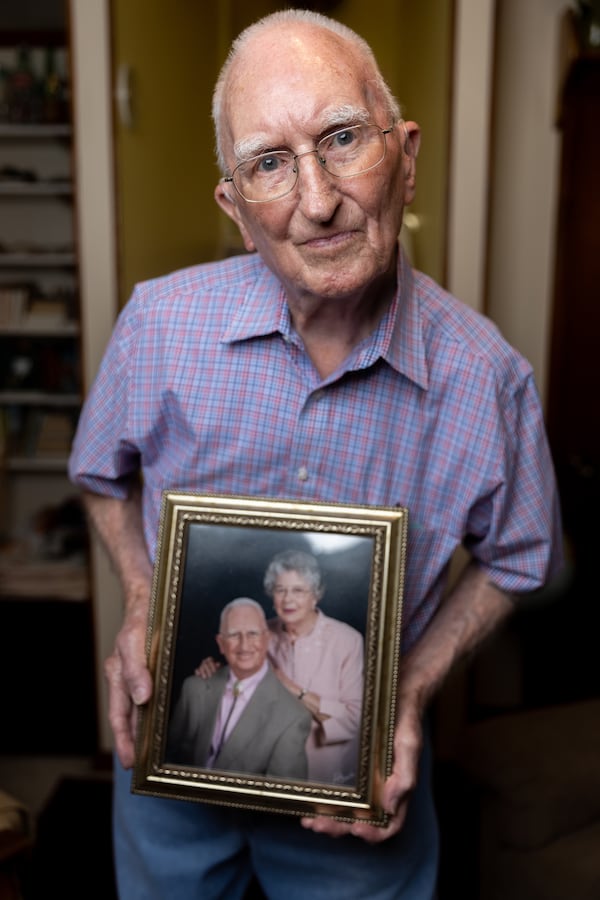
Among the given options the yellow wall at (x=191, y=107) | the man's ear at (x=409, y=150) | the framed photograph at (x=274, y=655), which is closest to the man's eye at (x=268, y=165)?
the man's ear at (x=409, y=150)

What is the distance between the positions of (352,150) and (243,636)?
19.8 inches

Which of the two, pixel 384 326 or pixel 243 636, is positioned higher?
pixel 384 326

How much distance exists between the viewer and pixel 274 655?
87 centimetres

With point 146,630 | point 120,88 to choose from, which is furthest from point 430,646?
point 120,88

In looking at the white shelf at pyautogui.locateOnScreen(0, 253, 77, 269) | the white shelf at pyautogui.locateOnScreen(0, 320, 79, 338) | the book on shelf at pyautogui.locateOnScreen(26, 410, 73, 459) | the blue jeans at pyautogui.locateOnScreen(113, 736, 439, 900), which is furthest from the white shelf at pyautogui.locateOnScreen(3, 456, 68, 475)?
the blue jeans at pyautogui.locateOnScreen(113, 736, 439, 900)

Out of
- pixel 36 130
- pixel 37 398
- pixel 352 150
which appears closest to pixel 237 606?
pixel 352 150

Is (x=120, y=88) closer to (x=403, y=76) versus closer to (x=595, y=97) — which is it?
(x=403, y=76)

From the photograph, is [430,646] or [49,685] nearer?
[430,646]

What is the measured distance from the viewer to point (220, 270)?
3.59 feet

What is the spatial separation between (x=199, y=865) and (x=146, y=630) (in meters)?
0.33

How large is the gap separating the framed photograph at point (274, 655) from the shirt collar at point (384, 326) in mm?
210

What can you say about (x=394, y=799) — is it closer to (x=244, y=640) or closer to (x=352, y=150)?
(x=244, y=640)

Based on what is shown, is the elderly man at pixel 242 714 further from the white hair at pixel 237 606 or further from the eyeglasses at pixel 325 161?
the eyeglasses at pixel 325 161

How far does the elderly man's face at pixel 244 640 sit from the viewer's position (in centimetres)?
87
